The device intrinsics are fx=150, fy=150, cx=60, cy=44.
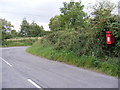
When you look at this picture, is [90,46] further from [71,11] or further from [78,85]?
[71,11]

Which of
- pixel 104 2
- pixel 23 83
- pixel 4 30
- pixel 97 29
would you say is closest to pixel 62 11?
pixel 104 2

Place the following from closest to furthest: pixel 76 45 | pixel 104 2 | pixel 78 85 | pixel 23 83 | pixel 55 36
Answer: pixel 78 85 → pixel 23 83 → pixel 76 45 → pixel 104 2 → pixel 55 36

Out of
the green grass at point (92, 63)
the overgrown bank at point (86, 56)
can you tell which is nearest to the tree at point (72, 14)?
the overgrown bank at point (86, 56)

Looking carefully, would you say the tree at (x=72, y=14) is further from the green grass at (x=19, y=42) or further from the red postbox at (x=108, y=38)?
the green grass at (x=19, y=42)

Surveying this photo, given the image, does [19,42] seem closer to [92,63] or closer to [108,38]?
[92,63]

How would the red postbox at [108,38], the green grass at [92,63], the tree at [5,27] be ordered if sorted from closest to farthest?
the green grass at [92,63]
the red postbox at [108,38]
the tree at [5,27]

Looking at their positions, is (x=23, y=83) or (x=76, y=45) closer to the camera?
(x=23, y=83)

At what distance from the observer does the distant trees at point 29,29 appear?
61.0m

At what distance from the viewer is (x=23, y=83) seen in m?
6.51

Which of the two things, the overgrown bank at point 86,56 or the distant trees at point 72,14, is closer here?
the overgrown bank at point 86,56

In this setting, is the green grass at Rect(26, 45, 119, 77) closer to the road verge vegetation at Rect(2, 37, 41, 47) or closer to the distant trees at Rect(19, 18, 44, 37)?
the road verge vegetation at Rect(2, 37, 41, 47)

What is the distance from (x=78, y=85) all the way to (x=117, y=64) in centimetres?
320

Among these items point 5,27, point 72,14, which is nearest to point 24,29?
point 5,27

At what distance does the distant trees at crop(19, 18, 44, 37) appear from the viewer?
6103cm
